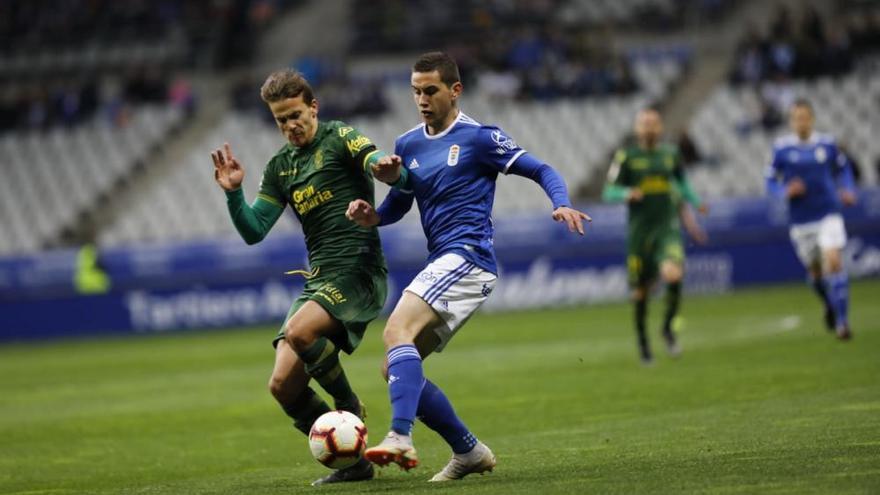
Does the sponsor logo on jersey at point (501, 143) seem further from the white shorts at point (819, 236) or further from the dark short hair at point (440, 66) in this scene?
the white shorts at point (819, 236)

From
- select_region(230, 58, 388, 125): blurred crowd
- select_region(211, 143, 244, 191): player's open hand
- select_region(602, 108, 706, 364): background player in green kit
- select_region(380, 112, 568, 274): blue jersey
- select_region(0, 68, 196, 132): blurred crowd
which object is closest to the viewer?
select_region(380, 112, 568, 274): blue jersey

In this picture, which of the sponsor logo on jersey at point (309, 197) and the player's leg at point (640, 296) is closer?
the sponsor logo on jersey at point (309, 197)

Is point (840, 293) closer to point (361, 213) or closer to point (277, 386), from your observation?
point (277, 386)

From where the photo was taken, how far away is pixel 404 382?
303 inches

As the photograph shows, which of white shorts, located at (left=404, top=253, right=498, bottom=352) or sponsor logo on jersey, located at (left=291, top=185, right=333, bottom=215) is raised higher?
sponsor logo on jersey, located at (left=291, top=185, right=333, bottom=215)

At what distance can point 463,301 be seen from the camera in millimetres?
8047

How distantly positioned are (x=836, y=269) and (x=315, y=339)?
378 inches

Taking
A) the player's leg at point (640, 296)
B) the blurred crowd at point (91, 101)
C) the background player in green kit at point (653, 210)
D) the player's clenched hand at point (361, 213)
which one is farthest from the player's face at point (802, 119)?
the blurred crowd at point (91, 101)

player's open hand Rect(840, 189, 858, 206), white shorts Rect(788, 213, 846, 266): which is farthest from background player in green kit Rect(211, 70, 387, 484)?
white shorts Rect(788, 213, 846, 266)

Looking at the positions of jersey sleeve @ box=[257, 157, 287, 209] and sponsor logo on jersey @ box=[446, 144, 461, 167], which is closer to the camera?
sponsor logo on jersey @ box=[446, 144, 461, 167]

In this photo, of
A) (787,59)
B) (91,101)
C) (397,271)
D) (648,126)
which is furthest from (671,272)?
(91,101)

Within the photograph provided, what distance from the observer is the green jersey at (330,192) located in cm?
874

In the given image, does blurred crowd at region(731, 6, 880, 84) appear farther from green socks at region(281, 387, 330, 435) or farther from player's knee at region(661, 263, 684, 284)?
green socks at region(281, 387, 330, 435)

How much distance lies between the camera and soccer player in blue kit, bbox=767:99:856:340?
55.1 ft
